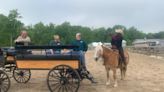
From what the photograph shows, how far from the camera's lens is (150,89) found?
12664 mm

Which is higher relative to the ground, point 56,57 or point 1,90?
point 56,57

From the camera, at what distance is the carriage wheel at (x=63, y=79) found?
38.7 feet

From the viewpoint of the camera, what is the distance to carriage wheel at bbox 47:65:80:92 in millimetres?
11797

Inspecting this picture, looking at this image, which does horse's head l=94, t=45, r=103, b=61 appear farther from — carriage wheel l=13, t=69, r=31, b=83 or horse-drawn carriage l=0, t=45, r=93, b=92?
carriage wheel l=13, t=69, r=31, b=83

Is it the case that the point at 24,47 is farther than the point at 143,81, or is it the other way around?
the point at 143,81

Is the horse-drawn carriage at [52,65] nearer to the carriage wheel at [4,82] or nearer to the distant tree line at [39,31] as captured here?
the carriage wheel at [4,82]

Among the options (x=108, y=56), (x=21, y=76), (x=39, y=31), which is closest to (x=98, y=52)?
(x=108, y=56)

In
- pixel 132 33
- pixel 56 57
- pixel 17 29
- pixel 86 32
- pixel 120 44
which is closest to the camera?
pixel 56 57

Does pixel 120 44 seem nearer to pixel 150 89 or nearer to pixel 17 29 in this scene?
pixel 150 89

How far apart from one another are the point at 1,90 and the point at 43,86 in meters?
1.54

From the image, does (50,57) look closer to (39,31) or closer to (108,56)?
(108,56)

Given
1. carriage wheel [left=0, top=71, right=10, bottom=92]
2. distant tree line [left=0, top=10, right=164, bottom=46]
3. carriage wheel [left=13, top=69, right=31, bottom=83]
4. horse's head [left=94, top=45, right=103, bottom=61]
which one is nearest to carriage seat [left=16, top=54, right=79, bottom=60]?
carriage wheel [left=0, top=71, right=10, bottom=92]

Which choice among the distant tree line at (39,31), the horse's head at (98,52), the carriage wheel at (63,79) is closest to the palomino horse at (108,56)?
the horse's head at (98,52)

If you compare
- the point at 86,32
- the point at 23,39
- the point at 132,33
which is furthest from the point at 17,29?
the point at 132,33
